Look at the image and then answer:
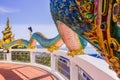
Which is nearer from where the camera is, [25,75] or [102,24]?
[102,24]

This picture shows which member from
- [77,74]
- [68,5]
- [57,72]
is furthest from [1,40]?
[68,5]

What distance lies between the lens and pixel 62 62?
19.9 ft

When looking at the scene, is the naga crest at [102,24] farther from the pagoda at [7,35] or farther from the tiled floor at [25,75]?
the pagoda at [7,35]

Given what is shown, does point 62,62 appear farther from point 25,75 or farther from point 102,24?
point 102,24

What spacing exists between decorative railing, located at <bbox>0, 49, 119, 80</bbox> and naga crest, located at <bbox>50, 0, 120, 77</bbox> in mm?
226

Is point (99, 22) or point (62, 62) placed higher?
point (99, 22)

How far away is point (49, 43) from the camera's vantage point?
6.50 metres

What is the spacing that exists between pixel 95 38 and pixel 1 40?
41.2 feet

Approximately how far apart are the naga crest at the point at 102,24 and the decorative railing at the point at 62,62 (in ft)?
0.74

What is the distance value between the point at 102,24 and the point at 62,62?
4714 mm

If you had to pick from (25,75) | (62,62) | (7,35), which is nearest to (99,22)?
(62,62)

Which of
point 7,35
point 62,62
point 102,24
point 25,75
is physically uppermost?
point 7,35

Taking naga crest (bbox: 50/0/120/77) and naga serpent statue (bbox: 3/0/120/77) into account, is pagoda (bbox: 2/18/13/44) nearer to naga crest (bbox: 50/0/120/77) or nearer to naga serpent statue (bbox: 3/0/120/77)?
naga serpent statue (bbox: 3/0/120/77)

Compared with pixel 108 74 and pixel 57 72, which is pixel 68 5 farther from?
pixel 57 72
